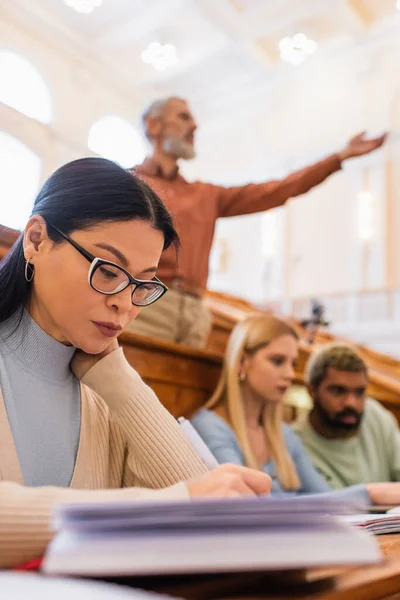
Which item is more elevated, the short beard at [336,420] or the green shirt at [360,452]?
the short beard at [336,420]

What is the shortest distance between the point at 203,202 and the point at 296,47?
7219 mm

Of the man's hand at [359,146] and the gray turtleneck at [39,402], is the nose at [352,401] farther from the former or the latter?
the gray turtleneck at [39,402]

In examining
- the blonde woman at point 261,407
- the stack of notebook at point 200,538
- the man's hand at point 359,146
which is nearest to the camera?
the stack of notebook at point 200,538

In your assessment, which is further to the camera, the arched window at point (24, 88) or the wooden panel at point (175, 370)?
the arched window at point (24, 88)

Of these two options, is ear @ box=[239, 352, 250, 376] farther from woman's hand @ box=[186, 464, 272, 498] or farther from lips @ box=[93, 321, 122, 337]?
woman's hand @ box=[186, 464, 272, 498]

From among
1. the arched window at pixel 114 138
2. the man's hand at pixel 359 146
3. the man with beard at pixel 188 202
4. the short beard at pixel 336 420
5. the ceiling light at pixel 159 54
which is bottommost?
the short beard at pixel 336 420

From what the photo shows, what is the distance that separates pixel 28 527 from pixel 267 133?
10.1m

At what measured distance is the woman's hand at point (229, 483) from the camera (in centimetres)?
64

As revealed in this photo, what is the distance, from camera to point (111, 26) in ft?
28.0

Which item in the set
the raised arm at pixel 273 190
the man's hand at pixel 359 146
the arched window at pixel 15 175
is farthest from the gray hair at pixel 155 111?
the arched window at pixel 15 175

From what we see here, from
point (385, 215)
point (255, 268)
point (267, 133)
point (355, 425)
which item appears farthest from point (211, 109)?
point (355, 425)

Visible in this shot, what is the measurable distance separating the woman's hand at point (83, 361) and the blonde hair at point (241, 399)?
102 cm

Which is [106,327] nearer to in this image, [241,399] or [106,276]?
[106,276]

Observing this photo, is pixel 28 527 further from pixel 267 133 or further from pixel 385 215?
pixel 267 133
